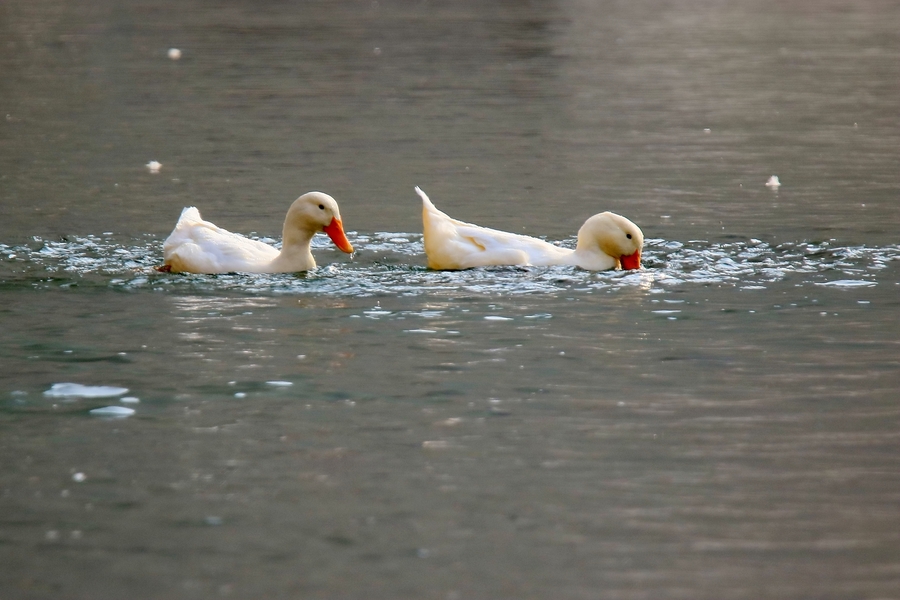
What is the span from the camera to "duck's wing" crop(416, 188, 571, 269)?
10547 millimetres

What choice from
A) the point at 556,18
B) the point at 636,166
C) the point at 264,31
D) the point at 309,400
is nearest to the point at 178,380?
the point at 309,400

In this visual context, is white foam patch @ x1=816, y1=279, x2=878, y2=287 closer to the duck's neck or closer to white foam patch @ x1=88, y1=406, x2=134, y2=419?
the duck's neck

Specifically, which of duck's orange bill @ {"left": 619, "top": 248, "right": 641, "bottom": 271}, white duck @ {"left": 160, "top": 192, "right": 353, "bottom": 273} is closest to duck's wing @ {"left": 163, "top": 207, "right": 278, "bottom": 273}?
white duck @ {"left": 160, "top": 192, "right": 353, "bottom": 273}

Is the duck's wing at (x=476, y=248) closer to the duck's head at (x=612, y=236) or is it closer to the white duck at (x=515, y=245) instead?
the white duck at (x=515, y=245)

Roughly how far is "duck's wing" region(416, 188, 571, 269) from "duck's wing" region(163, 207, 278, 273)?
128cm

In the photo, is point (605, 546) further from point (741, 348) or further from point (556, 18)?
point (556, 18)

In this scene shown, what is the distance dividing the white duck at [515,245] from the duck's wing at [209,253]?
131 centimetres

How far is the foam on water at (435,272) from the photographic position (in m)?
10.2

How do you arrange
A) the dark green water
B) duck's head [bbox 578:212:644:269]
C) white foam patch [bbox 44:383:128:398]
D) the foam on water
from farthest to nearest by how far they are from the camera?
duck's head [bbox 578:212:644:269]
the foam on water
white foam patch [bbox 44:383:128:398]
the dark green water

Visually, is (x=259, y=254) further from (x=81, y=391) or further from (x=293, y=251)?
(x=81, y=391)

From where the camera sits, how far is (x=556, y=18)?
4103 centimetres

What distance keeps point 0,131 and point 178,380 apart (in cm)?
1259

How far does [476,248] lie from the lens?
34.8 ft

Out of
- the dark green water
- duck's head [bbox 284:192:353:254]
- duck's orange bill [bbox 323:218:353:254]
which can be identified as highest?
duck's head [bbox 284:192:353:254]
